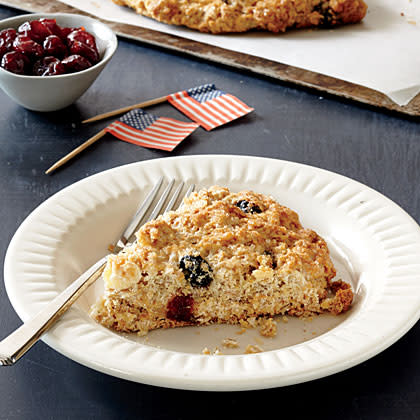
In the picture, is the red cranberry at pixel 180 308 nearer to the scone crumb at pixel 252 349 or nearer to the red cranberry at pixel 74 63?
the scone crumb at pixel 252 349

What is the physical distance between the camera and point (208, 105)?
2811 mm

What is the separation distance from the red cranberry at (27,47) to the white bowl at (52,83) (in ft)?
0.41

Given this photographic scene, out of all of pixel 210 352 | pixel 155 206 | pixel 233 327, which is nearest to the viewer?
pixel 210 352

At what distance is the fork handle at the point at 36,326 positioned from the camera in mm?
1280

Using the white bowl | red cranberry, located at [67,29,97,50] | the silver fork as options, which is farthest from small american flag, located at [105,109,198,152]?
the silver fork

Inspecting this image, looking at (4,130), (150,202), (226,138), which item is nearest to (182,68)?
(226,138)

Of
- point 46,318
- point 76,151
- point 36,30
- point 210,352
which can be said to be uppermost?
point 36,30

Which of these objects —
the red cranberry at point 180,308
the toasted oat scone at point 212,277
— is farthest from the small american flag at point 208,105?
the red cranberry at point 180,308

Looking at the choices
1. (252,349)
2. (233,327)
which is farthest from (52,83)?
(252,349)

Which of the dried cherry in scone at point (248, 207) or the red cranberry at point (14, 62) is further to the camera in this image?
the red cranberry at point (14, 62)

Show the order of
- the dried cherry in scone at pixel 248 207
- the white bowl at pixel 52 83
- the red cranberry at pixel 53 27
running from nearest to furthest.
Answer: the dried cherry in scone at pixel 248 207 → the white bowl at pixel 52 83 → the red cranberry at pixel 53 27

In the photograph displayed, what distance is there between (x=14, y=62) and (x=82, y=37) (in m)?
0.33

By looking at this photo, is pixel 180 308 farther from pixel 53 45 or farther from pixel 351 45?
pixel 351 45

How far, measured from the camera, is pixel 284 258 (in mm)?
1620
